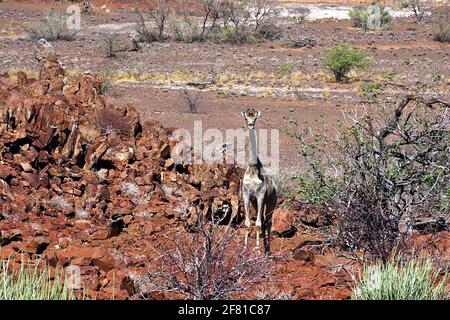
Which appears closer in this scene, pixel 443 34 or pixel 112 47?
pixel 112 47

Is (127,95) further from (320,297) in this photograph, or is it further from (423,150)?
(320,297)

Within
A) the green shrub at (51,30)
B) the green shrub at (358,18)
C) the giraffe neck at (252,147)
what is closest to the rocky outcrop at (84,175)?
the giraffe neck at (252,147)

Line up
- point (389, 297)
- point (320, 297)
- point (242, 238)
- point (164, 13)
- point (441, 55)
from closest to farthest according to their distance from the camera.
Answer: point (389, 297) → point (320, 297) → point (242, 238) → point (441, 55) → point (164, 13)

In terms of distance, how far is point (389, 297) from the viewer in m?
6.03

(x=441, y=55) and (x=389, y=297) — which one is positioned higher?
(x=441, y=55)

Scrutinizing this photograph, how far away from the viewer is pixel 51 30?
34.5 metres

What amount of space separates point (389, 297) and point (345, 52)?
22.4m

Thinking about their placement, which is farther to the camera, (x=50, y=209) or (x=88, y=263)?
(x=50, y=209)

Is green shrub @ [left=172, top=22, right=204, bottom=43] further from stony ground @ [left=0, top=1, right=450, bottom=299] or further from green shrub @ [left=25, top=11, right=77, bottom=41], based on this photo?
stony ground @ [left=0, top=1, right=450, bottom=299]

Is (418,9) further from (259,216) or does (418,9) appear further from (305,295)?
(305,295)

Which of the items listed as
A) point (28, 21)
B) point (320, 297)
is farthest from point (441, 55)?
point (320, 297)

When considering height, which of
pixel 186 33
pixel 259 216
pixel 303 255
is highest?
pixel 186 33

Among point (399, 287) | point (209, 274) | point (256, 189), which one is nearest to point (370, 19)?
point (256, 189)

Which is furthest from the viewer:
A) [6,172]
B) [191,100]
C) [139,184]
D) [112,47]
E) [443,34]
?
[443,34]
